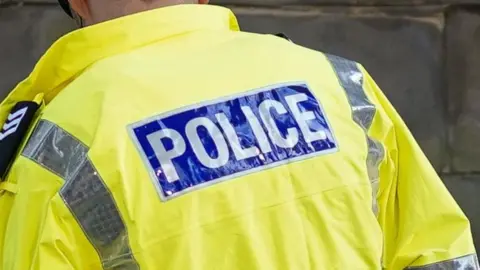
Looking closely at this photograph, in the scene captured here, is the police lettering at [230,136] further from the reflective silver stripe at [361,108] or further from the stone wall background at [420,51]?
the stone wall background at [420,51]

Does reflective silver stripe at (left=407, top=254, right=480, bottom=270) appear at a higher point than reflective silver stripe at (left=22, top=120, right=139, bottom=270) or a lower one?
lower

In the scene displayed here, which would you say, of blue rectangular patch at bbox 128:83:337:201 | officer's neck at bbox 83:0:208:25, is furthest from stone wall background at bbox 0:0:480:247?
blue rectangular patch at bbox 128:83:337:201

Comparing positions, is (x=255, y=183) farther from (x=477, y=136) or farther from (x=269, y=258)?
(x=477, y=136)

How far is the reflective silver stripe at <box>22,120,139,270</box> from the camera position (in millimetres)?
951

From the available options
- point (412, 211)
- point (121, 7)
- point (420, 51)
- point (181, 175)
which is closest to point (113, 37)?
point (121, 7)

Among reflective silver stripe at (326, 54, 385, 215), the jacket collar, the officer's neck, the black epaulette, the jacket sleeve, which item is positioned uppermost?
the officer's neck

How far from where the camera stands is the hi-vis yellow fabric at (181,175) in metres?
0.95

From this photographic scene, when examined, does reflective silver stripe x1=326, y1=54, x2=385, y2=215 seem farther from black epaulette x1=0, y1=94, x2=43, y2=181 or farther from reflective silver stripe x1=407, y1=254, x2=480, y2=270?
black epaulette x1=0, y1=94, x2=43, y2=181

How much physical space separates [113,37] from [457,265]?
1.50 feet

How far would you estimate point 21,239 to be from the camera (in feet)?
3.18

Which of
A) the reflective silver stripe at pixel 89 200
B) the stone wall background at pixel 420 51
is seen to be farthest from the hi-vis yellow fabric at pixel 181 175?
the stone wall background at pixel 420 51

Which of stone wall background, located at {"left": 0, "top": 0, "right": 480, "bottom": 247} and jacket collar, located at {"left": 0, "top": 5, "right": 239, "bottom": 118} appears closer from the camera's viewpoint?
jacket collar, located at {"left": 0, "top": 5, "right": 239, "bottom": 118}

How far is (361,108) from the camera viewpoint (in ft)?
3.62

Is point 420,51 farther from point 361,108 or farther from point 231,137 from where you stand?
point 231,137
